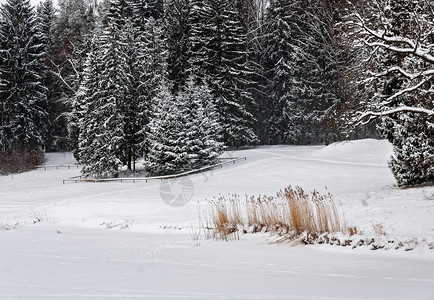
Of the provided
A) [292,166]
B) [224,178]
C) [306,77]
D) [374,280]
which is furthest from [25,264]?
[306,77]

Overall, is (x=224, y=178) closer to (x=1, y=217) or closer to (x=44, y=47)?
(x=1, y=217)

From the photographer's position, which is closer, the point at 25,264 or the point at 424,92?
the point at 25,264

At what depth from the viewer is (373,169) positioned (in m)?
27.1

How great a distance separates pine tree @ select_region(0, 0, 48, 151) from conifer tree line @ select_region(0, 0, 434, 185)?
13cm

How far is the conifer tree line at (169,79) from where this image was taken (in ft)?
111

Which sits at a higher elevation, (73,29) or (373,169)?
(73,29)

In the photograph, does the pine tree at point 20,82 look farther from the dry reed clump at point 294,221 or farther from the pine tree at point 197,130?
the dry reed clump at point 294,221

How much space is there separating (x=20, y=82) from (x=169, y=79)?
1680 cm

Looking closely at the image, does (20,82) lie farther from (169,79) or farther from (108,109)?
(108,109)

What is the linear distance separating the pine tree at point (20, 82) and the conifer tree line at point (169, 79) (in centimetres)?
13

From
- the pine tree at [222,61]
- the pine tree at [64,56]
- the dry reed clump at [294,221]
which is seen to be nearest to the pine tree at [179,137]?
the pine tree at [222,61]

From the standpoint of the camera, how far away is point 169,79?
47.0 m

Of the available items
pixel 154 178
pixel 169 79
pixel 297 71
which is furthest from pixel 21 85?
pixel 297 71

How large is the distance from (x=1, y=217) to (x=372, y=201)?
15651 millimetres
